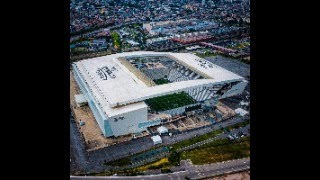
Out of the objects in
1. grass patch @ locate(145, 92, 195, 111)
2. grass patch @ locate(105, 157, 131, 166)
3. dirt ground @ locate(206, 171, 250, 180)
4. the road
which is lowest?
dirt ground @ locate(206, 171, 250, 180)

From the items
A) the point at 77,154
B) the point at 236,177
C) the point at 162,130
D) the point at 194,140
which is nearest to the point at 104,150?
the point at 77,154

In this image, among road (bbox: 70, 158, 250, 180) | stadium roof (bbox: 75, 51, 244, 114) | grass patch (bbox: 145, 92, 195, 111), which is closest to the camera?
road (bbox: 70, 158, 250, 180)

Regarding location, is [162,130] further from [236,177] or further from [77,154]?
[236,177]

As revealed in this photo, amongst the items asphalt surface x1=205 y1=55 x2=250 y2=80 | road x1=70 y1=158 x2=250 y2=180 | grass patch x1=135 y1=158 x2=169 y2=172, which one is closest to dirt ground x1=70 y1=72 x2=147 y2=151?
grass patch x1=135 y1=158 x2=169 y2=172

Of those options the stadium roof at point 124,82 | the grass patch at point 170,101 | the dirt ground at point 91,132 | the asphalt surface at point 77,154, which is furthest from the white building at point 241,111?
the asphalt surface at point 77,154

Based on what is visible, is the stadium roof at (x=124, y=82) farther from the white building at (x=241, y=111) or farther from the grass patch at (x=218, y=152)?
the grass patch at (x=218, y=152)

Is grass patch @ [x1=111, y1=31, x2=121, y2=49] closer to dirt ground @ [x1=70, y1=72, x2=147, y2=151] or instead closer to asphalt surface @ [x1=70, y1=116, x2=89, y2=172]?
dirt ground @ [x1=70, y1=72, x2=147, y2=151]

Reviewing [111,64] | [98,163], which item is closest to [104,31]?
[111,64]
